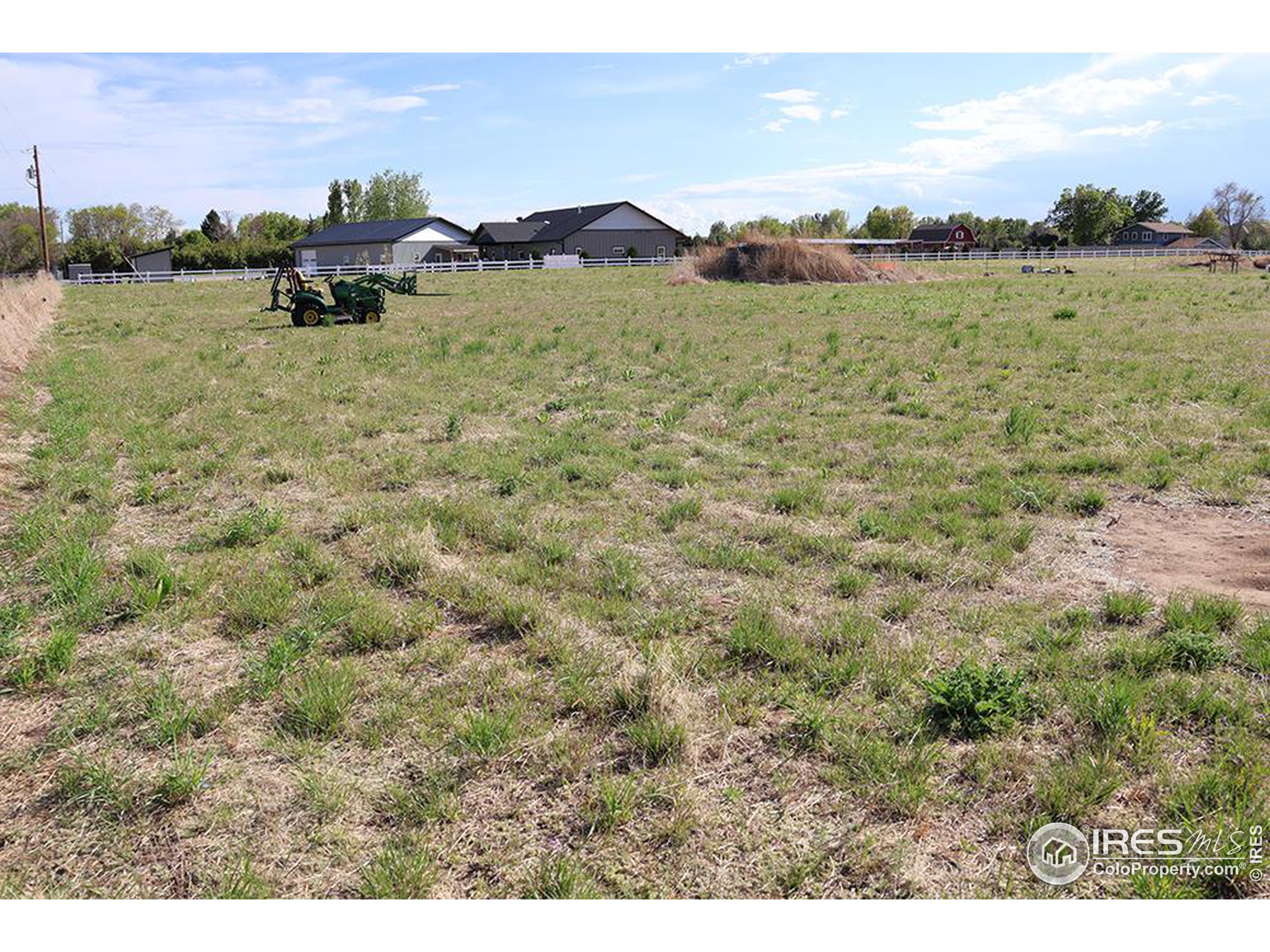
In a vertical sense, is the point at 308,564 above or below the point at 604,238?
below

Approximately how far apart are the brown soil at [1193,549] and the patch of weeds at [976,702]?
77.4 inches

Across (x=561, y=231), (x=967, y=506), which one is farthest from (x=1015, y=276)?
(x=561, y=231)

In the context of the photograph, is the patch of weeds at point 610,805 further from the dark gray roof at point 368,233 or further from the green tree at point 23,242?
the green tree at point 23,242

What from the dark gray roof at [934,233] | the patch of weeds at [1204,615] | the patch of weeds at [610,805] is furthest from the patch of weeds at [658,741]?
the dark gray roof at [934,233]

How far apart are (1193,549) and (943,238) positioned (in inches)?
4075


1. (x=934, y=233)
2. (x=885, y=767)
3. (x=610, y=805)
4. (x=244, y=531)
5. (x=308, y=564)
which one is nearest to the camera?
(x=610, y=805)

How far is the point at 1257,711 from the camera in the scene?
413cm

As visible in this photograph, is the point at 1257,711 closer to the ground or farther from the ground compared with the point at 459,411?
closer to the ground

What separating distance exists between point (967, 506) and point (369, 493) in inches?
212

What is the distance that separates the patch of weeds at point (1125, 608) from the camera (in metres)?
5.18

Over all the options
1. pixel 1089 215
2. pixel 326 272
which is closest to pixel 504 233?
pixel 326 272

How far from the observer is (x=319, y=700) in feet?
14.3

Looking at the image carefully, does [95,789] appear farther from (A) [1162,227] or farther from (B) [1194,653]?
(A) [1162,227]
